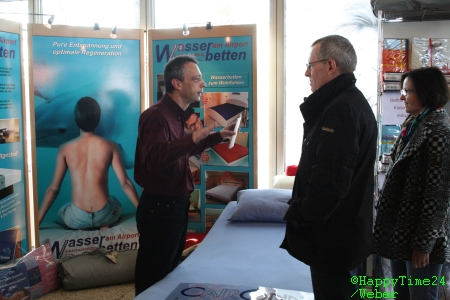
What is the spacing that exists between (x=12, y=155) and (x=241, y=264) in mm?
2060

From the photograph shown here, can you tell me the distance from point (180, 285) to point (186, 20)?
2.71 m

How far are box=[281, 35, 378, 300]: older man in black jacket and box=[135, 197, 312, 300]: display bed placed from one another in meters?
0.55

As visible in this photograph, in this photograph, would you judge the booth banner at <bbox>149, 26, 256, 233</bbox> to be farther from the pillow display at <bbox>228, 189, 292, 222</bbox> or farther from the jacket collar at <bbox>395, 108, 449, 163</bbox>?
the jacket collar at <bbox>395, 108, 449, 163</bbox>

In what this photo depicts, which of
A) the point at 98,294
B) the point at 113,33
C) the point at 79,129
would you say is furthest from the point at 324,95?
the point at 79,129

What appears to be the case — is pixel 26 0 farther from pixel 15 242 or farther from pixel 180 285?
pixel 180 285

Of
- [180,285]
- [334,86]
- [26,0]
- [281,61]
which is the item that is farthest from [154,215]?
[26,0]

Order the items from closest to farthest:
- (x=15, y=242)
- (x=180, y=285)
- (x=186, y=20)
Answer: (x=180, y=285), (x=15, y=242), (x=186, y=20)

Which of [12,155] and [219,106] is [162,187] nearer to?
[219,106]

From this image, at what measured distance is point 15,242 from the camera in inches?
135

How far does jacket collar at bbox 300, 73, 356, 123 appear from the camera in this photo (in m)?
1.68

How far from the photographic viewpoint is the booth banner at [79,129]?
11.9 feet

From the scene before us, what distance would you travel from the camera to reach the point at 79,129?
3.69m

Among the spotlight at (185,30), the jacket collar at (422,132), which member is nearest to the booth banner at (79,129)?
the spotlight at (185,30)

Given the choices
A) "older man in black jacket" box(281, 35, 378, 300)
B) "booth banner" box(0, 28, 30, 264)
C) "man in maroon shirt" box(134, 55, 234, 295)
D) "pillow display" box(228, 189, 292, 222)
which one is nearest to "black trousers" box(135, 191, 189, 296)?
"man in maroon shirt" box(134, 55, 234, 295)
